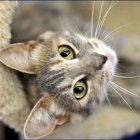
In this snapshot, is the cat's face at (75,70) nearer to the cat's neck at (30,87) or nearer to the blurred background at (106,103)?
the cat's neck at (30,87)

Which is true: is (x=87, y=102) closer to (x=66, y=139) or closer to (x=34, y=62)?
(x=34, y=62)

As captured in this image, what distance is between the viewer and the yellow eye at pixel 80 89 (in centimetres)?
166

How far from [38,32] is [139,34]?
84cm

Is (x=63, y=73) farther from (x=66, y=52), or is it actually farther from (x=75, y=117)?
(x=75, y=117)

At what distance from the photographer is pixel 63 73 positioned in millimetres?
1654

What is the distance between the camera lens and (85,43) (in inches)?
68.4

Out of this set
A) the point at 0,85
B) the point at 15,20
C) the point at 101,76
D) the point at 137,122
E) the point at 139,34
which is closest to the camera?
the point at 0,85

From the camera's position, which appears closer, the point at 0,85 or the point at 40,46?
the point at 0,85

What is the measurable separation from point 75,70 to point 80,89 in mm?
92

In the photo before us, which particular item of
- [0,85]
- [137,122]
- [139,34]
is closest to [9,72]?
[0,85]

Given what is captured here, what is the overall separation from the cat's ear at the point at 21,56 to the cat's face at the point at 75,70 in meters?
0.04

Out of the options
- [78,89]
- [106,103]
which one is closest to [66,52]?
[78,89]

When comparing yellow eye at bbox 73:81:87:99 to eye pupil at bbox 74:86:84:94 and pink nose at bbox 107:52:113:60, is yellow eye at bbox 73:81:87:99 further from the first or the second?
pink nose at bbox 107:52:113:60

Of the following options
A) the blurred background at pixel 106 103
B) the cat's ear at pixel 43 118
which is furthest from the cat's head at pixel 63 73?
the blurred background at pixel 106 103
